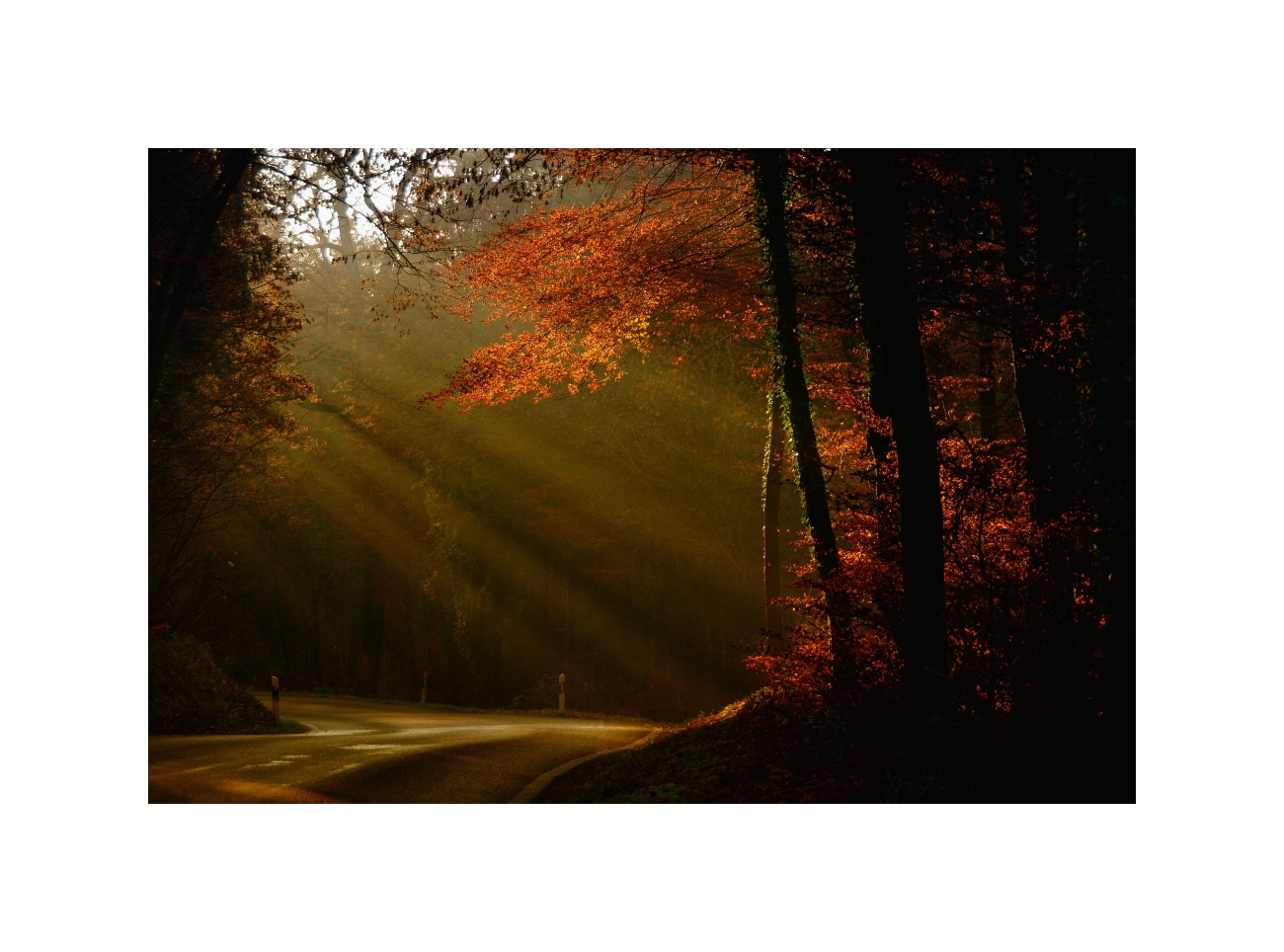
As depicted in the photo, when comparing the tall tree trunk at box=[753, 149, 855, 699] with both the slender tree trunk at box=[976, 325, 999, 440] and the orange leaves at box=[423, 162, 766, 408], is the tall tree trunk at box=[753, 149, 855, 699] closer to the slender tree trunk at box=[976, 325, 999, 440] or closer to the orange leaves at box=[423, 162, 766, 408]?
the orange leaves at box=[423, 162, 766, 408]

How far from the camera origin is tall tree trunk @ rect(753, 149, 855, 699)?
7.56 meters

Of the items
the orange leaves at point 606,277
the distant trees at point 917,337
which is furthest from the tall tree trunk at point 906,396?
the orange leaves at point 606,277

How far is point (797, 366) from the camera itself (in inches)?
314

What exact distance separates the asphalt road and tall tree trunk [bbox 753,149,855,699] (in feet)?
10.0

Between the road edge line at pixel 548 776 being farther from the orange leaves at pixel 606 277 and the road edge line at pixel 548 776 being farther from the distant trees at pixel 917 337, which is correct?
the orange leaves at pixel 606 277

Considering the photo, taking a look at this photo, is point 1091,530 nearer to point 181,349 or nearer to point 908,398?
point 908,398

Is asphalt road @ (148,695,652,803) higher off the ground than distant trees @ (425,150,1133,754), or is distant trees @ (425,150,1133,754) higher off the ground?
distant trees @ (425,150,1133,754)

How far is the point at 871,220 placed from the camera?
6.09 m

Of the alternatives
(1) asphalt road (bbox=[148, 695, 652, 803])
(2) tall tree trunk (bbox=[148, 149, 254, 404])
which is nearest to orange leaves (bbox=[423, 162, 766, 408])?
(2) tall tree trunk (bbox=[148, 149, 254, 404])

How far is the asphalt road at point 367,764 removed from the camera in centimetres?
594

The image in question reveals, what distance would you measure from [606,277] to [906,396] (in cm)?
377

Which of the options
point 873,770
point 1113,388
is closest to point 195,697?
point 873,770

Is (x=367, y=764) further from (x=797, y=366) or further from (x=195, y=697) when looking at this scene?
(x=797, y=366)
